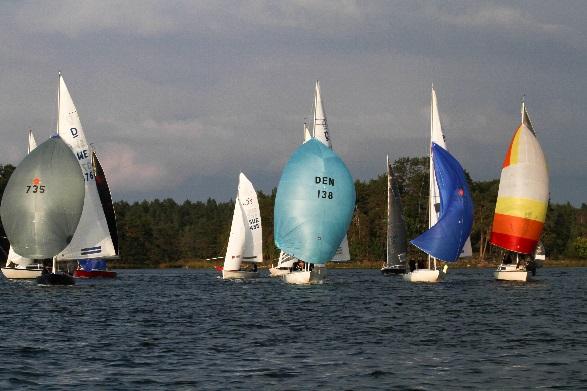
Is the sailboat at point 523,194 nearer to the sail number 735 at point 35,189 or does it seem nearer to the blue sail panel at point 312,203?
the blue sail panel at point 312,203

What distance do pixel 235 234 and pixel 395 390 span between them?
58738mm

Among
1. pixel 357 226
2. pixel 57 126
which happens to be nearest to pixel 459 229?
pixel 57 126

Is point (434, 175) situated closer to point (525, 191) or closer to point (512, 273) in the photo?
point (525, 191)

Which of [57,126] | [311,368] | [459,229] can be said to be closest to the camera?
[311,368]

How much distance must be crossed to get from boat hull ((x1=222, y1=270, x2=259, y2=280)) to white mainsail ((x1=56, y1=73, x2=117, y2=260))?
10.9 metres

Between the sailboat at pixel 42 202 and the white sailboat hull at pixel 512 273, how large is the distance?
108 ft

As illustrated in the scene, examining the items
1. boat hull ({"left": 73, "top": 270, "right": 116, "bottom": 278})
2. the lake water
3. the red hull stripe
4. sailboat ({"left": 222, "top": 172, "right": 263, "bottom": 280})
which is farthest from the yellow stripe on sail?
boat hull ({"left": 73, "top": 270, "right": 116, "bottom": 278})

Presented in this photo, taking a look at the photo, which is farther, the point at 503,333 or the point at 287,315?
the point at 287,315

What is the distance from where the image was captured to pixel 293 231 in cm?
6844

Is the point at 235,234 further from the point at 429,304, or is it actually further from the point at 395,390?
the point at 395,390

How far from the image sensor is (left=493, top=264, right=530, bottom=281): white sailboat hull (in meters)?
76.8

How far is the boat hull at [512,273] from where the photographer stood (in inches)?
3022

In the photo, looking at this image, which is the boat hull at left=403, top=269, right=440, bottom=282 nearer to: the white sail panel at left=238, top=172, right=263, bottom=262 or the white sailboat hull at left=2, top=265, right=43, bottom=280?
the white sail panel at left=238, top=172, right=263, bottom=262

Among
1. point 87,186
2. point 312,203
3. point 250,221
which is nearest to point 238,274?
point 250,221
